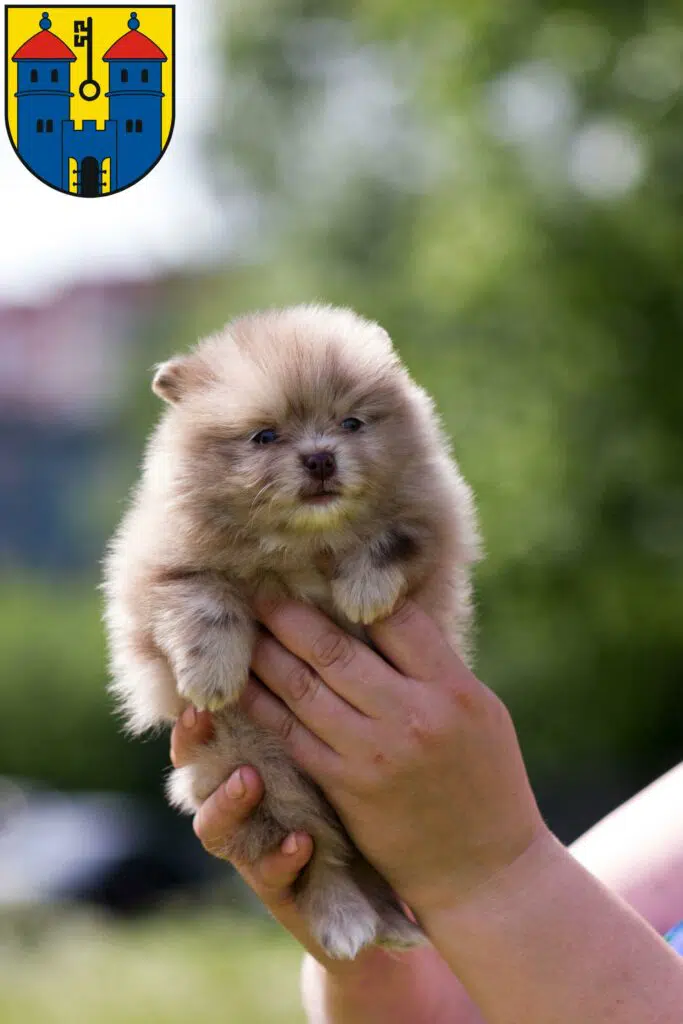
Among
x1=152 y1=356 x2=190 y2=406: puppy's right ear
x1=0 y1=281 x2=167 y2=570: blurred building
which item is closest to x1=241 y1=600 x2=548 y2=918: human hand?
x1=152 y1=356 x2=190 y2=406: puppy's right ear

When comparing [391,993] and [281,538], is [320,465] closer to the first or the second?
[281,538]

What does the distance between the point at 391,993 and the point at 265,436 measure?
1288mm

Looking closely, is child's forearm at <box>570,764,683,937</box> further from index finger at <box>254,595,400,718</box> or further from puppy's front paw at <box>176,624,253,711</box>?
puppy's front paw at <box>176,624,253,711</box>

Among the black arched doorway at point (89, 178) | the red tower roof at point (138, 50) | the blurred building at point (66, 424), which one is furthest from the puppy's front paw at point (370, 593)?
the blurred building at point (66, 424)

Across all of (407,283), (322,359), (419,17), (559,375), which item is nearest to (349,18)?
(419,17)

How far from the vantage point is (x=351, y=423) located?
2.58 m

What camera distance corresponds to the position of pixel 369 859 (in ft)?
8.06

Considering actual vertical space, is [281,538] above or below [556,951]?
above

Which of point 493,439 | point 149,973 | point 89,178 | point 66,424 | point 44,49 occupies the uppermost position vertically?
point 44,49

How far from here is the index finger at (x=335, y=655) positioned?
7.73ft

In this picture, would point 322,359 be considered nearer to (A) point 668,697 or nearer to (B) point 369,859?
(B) point 369,859

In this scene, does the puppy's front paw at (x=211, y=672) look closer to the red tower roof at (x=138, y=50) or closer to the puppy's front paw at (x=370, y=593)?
the puppy's front paw at (x=370, y=593)

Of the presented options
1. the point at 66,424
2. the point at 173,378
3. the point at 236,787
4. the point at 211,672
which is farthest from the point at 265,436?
the point at 66,424

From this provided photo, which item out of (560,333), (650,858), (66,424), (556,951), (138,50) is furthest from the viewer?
(66,424)
